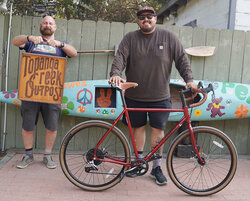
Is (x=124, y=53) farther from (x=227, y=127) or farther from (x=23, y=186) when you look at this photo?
(x=227, y=127)

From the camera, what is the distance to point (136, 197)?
8.86ft

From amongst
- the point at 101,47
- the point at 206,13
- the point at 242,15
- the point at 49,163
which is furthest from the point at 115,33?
the point at 206,13

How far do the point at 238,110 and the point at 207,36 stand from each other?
114cm

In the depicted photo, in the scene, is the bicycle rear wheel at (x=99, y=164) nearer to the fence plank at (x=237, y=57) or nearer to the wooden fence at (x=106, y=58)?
the wooden fence at (x=106, y=58)

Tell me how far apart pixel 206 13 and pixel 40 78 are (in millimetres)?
5248

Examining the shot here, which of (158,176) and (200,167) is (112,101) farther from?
(200,167)

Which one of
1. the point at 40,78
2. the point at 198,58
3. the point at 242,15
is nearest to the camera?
the point at 40,78

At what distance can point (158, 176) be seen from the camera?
3.02m

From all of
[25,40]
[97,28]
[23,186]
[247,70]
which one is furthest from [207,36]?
[23,186]

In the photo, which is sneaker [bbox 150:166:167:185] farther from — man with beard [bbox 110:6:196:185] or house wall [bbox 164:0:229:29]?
house wall [bbox 164:0:229:29]

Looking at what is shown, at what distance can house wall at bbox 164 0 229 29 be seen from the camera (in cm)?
602

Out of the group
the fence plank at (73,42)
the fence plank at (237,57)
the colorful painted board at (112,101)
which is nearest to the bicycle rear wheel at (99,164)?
the colorful painted board at (112,101)

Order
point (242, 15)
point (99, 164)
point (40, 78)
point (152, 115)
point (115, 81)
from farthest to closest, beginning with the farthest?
point (242, 15) < point (40, 78) < point (152, 115) < point (99, 164) < point (115, 81)

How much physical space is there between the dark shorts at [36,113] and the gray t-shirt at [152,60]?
102cm
